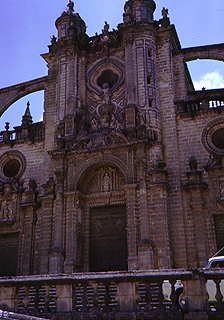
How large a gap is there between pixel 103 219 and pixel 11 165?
7523mm

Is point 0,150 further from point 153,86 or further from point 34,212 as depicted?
point 153,86

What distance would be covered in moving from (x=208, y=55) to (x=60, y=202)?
11.5 m

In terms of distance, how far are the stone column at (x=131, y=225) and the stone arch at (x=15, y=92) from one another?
10643 millimetres

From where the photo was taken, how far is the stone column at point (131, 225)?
17500 millimetres

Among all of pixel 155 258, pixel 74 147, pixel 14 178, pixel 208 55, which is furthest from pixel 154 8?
pixel 155 258

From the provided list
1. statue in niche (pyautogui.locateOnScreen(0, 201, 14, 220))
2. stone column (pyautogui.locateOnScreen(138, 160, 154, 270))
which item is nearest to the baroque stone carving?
statue in niche (pyautogui.locateOnScreen(0, 201, 14, 220))

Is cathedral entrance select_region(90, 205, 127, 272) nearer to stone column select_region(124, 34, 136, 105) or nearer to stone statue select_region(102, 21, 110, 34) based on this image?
stone column select_region(124, 34, 136, 105)

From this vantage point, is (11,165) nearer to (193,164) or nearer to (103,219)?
(103,219)

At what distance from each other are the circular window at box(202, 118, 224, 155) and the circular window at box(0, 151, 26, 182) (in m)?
10.8

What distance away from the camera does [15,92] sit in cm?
2616

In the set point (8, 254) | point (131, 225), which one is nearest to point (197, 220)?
point (131, 225)

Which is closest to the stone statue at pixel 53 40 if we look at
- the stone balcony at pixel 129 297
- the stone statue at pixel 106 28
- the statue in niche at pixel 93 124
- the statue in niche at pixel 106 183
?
the stone statue at pixel 106 28

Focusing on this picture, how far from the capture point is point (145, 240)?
688 inches

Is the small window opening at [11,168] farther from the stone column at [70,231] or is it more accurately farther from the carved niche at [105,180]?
the carved niche at [105,180]
